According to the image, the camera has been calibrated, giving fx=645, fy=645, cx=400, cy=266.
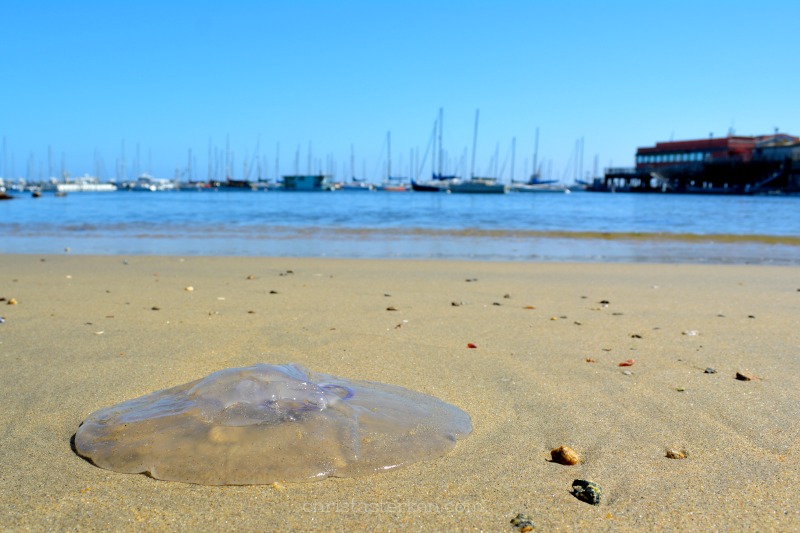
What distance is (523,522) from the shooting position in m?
1.95

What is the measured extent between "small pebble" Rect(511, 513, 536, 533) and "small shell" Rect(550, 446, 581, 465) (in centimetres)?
46

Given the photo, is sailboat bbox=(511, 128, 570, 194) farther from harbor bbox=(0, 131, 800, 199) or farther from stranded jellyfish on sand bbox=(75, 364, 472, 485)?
stranded jellyfish on sand bbox=(75, 364, 472, 485)

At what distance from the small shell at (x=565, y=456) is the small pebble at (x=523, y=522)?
46cm

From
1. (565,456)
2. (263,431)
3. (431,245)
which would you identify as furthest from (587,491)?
(431,245)

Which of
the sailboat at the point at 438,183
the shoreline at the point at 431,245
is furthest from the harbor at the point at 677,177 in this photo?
the shoreline at the point at 431,245

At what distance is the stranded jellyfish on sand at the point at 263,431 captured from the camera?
225 centimetres

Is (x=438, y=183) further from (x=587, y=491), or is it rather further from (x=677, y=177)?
(x=587, y=491)

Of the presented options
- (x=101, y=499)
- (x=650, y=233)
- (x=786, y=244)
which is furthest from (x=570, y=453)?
(x=650, y=233)

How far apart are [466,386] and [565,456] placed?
38.5 inches

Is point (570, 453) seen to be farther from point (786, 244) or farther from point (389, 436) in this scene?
point (786, 244)

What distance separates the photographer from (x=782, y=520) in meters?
1.97

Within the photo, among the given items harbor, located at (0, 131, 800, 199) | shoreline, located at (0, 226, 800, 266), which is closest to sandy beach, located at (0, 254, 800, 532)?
shoreline, located at (0, 226, 800, 266)

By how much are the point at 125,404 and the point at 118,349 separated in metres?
1.24

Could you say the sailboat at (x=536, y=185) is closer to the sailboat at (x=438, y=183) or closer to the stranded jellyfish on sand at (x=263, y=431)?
the sailboat at (x=438, y=183)
